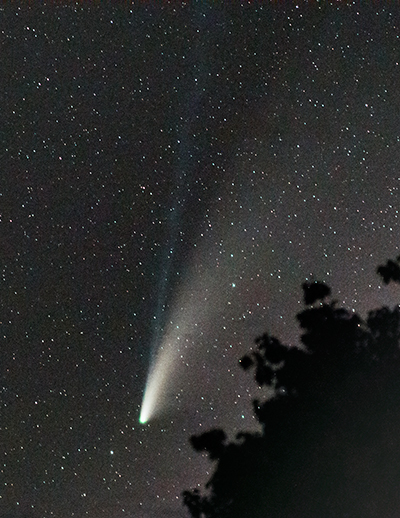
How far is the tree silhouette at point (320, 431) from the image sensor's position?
2.49 meters

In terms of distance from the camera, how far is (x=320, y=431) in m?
2.58

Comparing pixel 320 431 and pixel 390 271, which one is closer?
pixel 320 431

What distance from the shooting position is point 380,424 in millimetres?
2553

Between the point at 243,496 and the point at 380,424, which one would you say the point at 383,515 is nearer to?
the point at 380,424

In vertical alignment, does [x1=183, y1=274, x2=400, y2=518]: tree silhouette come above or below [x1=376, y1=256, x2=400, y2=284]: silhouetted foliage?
below

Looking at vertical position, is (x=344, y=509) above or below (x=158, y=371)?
below

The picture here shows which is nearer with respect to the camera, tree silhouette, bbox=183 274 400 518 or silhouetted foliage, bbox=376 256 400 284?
tree silhouette, bbox=183 274 400 518

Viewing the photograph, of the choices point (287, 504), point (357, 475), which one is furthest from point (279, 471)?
point (357, 475)

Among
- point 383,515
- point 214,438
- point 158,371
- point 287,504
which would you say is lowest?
point 383,515

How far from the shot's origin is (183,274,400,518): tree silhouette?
2.49 m

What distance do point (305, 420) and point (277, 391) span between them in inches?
6.0

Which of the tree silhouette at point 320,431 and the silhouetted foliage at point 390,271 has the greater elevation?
the silhouetted foliage at point 390,271

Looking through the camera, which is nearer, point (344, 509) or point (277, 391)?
point (344, 509)

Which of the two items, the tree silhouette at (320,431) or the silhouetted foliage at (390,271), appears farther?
the silhouetted foliage at (390,271)
